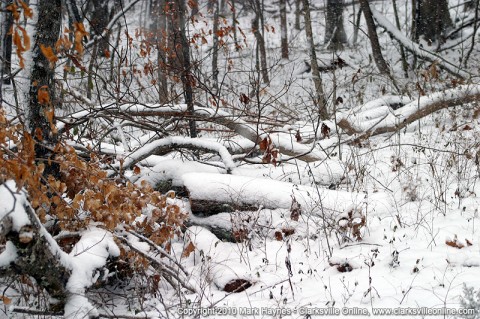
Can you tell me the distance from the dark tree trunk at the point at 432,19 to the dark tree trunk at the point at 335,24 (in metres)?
3.10

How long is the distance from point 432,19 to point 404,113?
6597 mm

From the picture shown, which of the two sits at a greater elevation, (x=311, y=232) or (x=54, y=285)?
(x=54, y=285)

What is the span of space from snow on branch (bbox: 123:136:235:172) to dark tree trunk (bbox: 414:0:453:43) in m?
8.86

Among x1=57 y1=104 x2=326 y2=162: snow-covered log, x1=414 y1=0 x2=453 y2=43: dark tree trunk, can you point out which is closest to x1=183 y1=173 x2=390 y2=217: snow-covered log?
x1=57 y1=104 x2=326 y2=162: snow-covered log

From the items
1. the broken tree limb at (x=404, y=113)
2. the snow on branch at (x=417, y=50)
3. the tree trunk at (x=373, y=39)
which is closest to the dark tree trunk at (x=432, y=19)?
the tree trunk at (x=373, y=39)

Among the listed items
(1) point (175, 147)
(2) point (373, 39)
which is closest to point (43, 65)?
(1) point (175, 147)

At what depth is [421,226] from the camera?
3.92 m

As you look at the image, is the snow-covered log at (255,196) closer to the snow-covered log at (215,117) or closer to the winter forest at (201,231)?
the winter forest at (201,231)

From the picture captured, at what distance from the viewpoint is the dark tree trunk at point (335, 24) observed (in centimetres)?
1503

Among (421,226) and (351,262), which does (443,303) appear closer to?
(351,262)

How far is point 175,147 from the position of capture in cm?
514

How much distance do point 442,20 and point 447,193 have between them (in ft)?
30.6

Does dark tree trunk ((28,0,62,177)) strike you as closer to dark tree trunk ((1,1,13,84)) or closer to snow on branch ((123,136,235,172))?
dark tree trunk ((1,1,13,84))

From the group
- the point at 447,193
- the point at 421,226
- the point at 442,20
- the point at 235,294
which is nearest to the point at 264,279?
the point at 235,294
